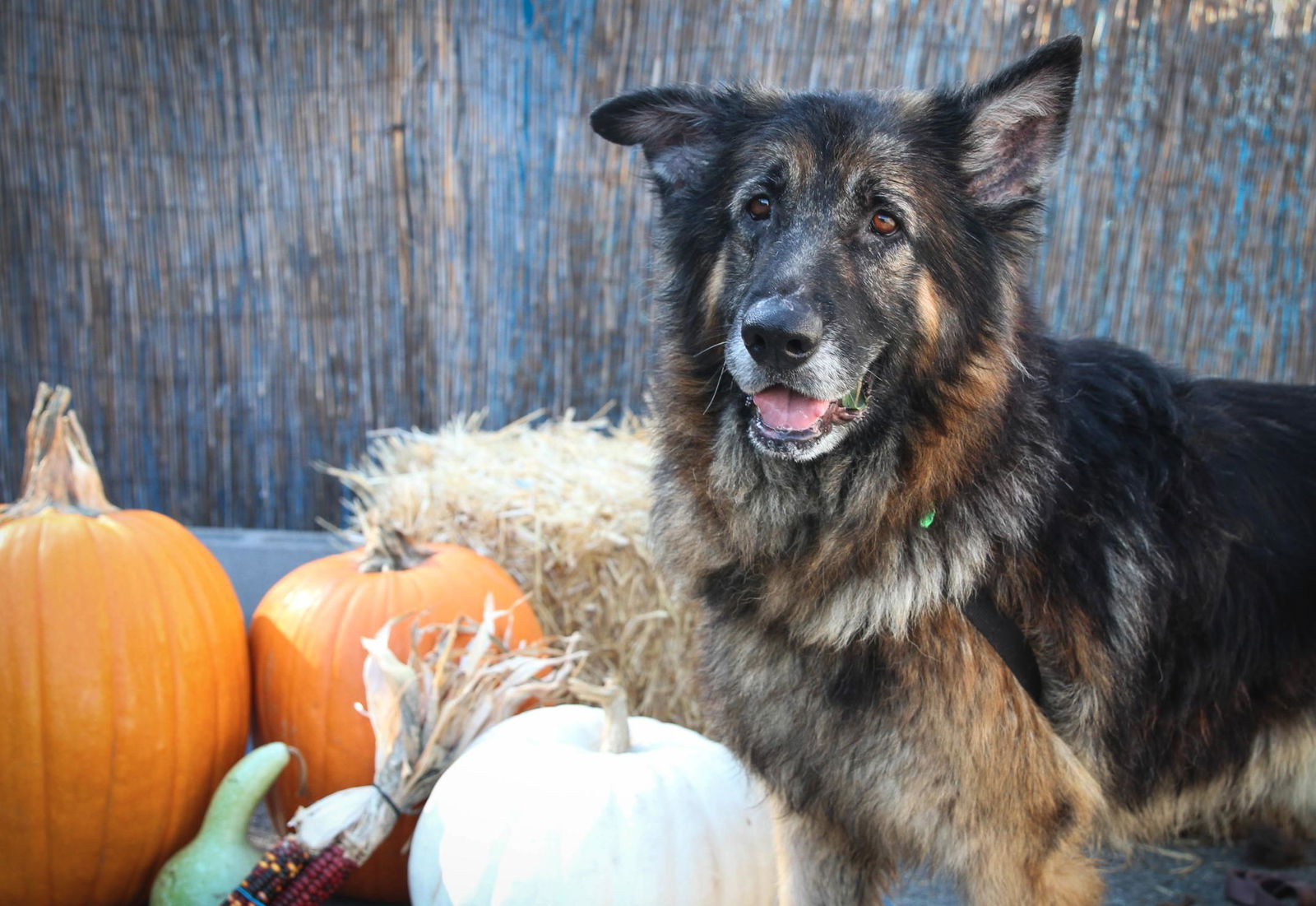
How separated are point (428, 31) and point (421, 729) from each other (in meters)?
3.61

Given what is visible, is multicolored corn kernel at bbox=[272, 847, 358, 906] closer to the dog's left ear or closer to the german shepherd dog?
the german shepherd dog

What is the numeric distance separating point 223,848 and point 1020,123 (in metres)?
2.63

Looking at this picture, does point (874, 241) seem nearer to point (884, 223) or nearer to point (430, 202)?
point (884, 223)

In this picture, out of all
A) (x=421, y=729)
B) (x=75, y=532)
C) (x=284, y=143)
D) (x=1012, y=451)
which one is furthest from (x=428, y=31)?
(x=1012, y=451)

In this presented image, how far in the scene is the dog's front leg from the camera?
7.40 feet

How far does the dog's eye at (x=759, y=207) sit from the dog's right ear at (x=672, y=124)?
23 centimetres

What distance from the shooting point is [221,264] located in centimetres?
516

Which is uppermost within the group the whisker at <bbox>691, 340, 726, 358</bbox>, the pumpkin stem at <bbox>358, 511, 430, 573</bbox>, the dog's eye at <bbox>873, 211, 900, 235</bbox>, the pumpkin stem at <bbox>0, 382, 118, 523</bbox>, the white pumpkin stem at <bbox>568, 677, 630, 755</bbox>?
the dog's eye at <bbox>873, 211, 900, 235</bbox>

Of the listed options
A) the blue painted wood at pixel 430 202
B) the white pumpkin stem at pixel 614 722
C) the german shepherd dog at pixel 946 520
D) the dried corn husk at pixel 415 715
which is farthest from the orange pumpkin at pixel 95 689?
the blue painted wood at pixel 430 202

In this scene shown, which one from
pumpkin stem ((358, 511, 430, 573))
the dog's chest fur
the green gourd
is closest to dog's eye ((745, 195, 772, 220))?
the dog's chest fur

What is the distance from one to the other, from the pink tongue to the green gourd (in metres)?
1.68

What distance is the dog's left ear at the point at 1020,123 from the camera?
196 centimetres

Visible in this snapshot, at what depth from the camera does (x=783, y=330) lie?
6.12ft

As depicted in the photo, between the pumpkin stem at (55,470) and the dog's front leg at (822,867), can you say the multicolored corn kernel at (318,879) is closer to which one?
the dog's front leg at (822,867)
